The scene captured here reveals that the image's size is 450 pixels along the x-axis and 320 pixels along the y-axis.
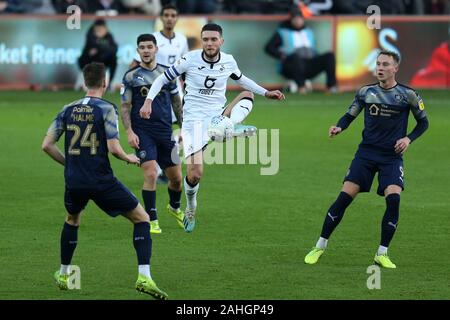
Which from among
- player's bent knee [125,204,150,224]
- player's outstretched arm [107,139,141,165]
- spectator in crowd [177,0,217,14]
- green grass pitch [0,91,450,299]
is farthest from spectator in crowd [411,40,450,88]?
player's outstretched arm [107,139,141,165]

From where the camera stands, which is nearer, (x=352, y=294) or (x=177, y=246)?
(x=352, y=294)

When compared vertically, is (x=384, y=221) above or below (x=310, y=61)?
below

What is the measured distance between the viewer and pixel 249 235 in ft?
45.7

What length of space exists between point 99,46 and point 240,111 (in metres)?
14.6

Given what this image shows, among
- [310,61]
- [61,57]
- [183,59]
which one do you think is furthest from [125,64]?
[183,59]

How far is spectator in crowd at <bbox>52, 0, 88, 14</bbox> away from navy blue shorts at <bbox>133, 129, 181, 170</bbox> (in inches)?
637

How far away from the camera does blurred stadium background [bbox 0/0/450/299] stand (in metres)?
11.6

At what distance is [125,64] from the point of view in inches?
1153

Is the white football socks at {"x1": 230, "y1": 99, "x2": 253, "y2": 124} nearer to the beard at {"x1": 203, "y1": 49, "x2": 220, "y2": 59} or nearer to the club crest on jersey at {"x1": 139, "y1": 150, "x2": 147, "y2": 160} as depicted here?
the beard at {"x1": 203, "y1": 49, "x2": 220, "y2": 59}

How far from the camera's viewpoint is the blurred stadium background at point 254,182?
11.6 m

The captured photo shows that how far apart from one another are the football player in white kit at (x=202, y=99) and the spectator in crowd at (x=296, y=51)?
1552 centimetres
